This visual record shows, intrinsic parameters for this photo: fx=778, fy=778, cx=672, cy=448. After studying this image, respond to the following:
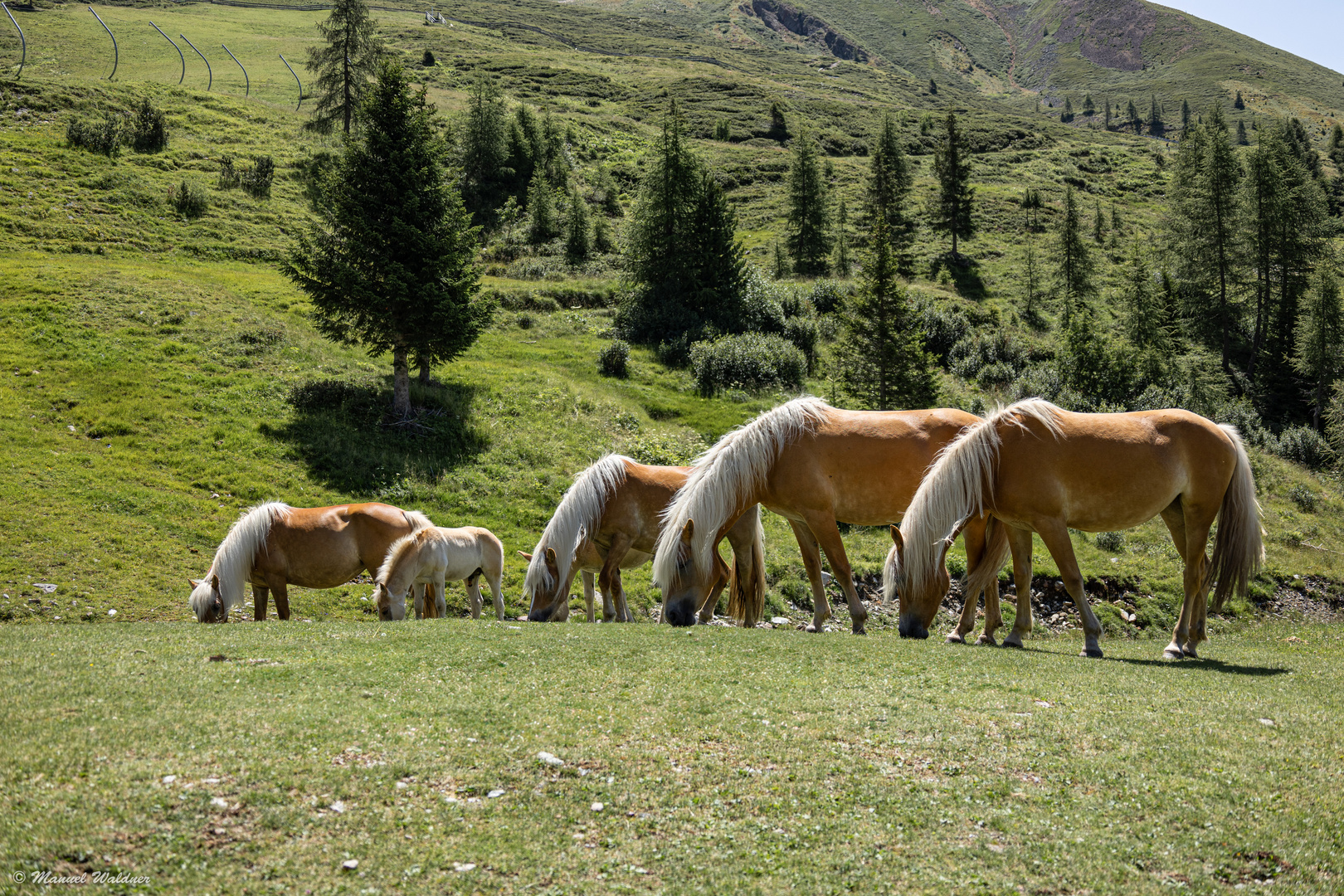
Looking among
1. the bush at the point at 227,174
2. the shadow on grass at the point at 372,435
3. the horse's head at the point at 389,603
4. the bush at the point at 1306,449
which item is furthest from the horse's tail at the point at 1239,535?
the bush at the point at 227,174

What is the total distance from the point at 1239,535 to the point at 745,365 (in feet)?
90.9

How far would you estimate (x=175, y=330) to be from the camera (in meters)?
27.7

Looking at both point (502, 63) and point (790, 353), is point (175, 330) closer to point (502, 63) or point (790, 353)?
point (790, 353)

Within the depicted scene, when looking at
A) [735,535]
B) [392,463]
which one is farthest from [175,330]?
[735,535]

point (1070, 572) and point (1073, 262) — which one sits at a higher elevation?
point (1073, 262)

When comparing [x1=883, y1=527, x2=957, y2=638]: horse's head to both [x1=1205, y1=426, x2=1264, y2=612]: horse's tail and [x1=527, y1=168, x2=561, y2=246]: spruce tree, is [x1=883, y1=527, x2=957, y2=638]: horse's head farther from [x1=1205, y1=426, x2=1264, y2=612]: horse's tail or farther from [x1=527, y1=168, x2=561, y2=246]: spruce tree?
[x1=527, y1=168, x2=561, y2=246]: spruce tree

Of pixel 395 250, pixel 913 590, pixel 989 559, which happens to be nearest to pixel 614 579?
pixel 913 590

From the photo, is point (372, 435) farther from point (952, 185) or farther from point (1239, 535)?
point (952, 185)

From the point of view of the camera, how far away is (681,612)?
454 inches

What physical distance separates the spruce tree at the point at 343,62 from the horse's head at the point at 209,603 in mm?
55029

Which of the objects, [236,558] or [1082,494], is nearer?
[1082,494]

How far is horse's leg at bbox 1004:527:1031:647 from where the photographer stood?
10555 mm

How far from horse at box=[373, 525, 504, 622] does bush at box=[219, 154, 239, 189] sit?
4203 centimetres

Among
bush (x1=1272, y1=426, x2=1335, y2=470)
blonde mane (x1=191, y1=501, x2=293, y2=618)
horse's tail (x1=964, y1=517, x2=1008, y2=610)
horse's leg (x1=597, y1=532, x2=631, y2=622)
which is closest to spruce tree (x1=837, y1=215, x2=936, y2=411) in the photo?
horse's leg (x1=597, y1=532, x2=631, y2=622)
